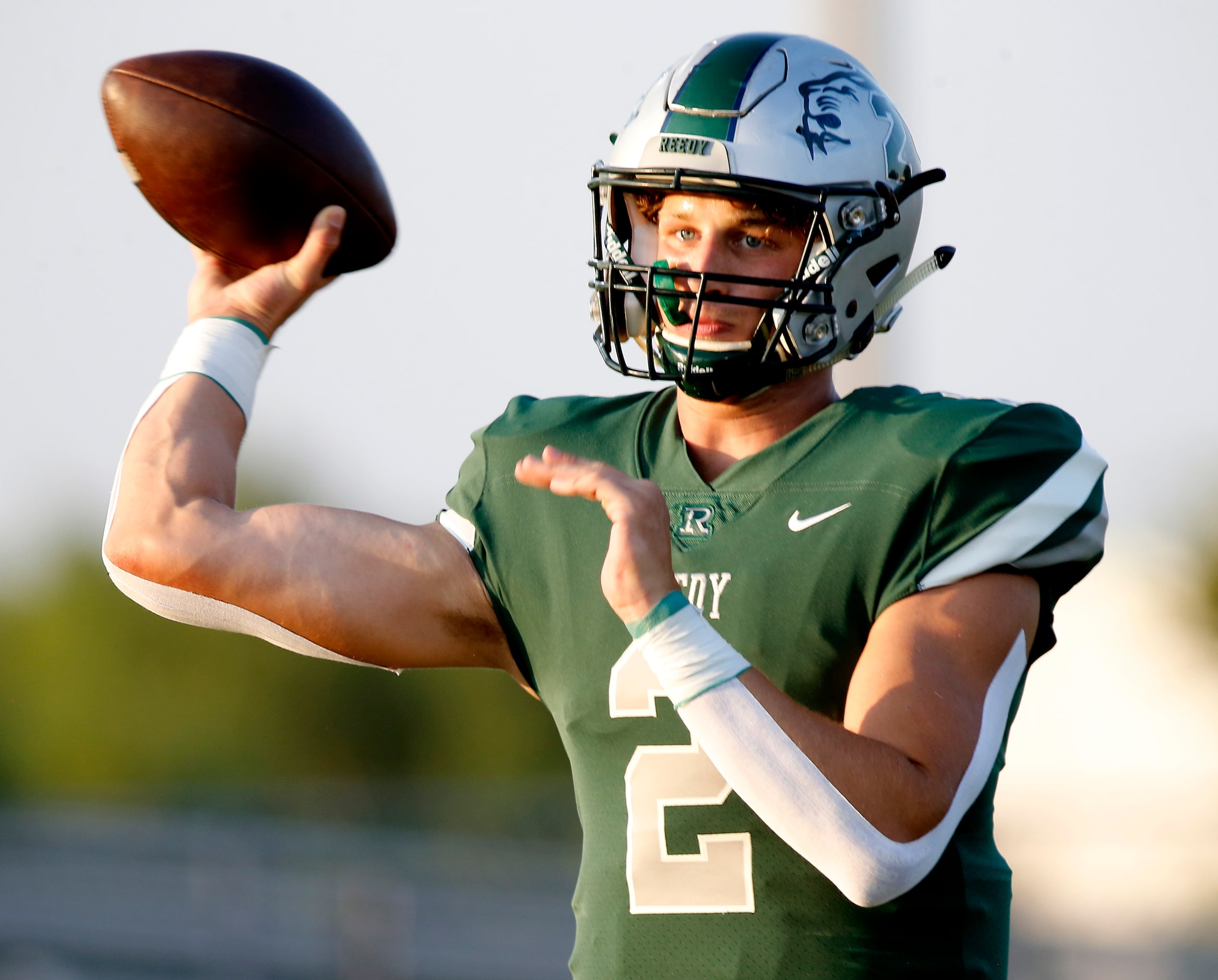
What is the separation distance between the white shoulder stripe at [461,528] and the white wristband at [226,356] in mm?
419

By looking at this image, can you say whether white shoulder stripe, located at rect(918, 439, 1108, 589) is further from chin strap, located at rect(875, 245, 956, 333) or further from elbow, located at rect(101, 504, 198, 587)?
elbow, located at rect(101, 504, 198, 587)

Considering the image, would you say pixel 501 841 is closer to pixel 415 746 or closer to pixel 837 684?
pixel 415 746

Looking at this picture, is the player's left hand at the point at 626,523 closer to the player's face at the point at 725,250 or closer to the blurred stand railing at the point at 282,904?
the player's face at the point at 725,250

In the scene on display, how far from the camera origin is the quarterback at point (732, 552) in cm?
205

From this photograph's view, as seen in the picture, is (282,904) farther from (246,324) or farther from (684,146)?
(684,146)

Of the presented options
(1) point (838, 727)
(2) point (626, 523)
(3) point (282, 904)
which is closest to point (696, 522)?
(2) point (626, 523)

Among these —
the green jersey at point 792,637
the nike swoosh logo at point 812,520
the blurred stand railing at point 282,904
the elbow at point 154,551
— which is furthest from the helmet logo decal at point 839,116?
the blurred stand railing at point 282,904

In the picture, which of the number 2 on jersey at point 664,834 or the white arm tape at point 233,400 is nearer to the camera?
the number 2 on jersey at point 664,834

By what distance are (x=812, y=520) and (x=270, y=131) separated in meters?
1.20

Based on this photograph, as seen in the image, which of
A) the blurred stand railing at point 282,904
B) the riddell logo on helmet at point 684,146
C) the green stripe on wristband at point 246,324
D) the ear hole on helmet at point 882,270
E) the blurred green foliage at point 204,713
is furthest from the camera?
the blurred green foliage at point 204,713

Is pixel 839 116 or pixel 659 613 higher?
pixel 839 116

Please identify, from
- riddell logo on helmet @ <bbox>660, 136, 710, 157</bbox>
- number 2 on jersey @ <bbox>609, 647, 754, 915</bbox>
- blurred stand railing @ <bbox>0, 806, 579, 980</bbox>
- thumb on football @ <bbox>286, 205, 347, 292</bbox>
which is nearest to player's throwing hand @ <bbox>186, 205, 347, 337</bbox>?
thumb on football @ <bbox>286, 205, 347, 292</bbox>

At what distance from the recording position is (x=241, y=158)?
277cm

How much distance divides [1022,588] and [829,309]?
1.73 feet
